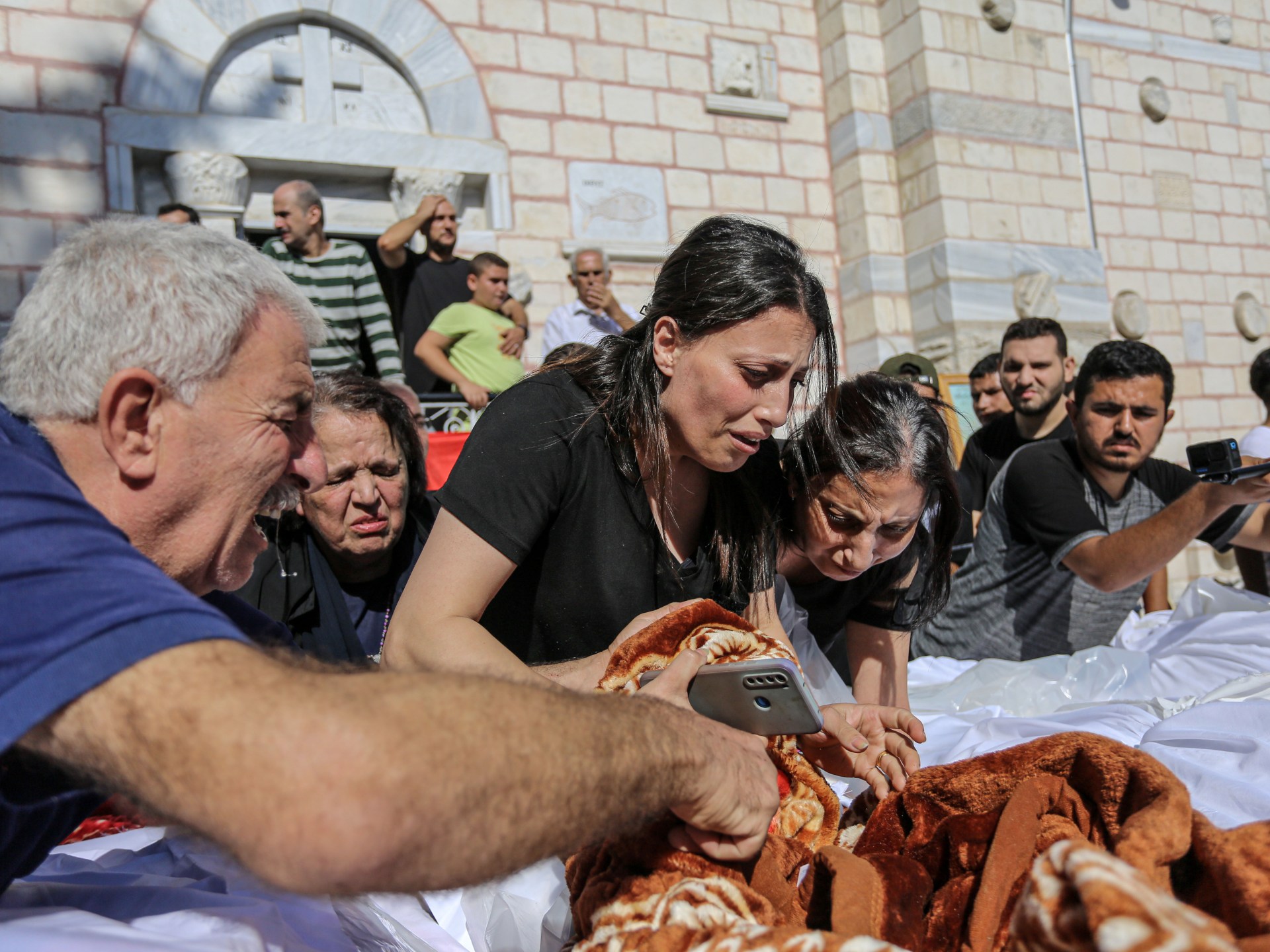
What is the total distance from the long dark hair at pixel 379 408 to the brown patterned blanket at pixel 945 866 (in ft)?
5.08

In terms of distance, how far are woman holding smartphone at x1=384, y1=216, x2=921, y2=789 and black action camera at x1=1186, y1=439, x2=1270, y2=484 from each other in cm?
152

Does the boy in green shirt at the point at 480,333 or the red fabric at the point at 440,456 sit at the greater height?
the boy in green shirt at the point at 480,333

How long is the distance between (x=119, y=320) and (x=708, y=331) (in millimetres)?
1128

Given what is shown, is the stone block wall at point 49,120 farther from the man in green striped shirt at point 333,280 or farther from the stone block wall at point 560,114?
the man in green striped shirt at point 333,280

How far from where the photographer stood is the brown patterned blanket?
0.95m

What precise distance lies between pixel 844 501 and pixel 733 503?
0.85ft

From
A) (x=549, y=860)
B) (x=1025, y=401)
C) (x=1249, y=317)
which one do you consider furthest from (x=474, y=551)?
(x=1249, y=317)

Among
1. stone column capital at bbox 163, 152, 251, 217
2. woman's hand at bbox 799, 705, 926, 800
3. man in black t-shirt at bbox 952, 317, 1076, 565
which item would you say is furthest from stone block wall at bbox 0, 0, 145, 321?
woman's hand at bbox 799, 705, 926, 800

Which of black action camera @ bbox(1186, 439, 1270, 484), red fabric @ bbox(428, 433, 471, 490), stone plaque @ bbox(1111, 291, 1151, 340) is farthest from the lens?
stone plaque @ bbox(1111, 291, 1151, 340)

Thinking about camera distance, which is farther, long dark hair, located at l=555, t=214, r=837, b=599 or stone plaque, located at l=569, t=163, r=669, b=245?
stone plaque, located at l=569, t=163, r=669, b=245

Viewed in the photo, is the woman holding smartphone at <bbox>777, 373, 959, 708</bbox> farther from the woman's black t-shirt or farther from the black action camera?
the black action camera

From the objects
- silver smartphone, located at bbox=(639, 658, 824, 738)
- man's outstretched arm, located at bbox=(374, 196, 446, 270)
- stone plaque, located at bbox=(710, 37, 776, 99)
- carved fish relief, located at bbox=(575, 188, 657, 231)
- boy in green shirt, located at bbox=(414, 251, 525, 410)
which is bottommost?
silver smartphone, located at bbox=(639, 658, 824, 738)

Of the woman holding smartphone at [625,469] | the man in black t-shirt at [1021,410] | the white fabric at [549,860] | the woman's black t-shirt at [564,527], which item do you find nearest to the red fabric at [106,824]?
the white fabric at [549,860]

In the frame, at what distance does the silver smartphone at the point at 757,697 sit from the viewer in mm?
1281
